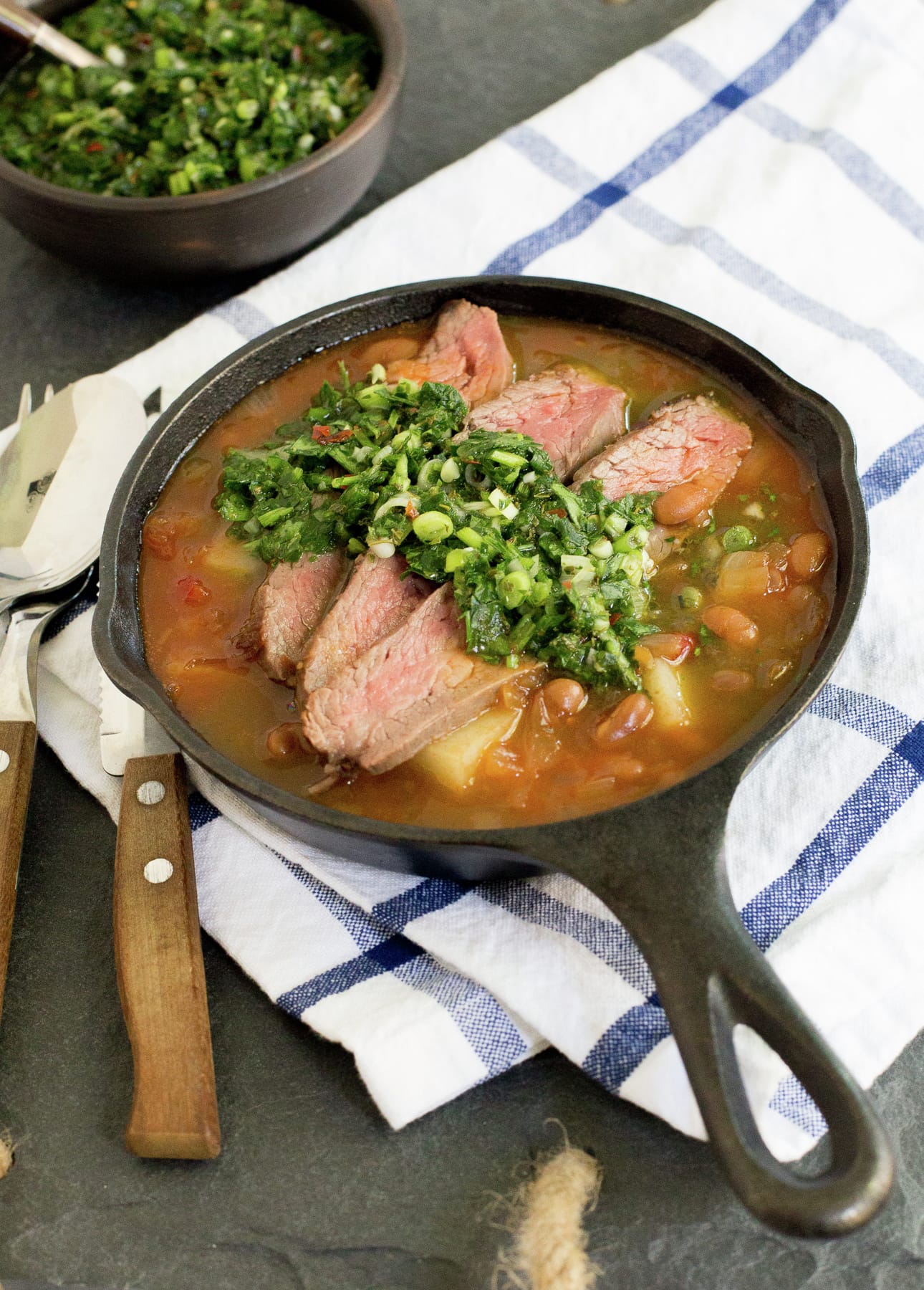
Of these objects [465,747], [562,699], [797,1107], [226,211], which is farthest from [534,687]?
[226,211]

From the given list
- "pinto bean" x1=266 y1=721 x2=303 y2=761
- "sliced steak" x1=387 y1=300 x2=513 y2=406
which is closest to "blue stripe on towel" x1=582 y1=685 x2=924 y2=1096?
"pinto bean" x1=266 y1=721 x2=303 y2=761

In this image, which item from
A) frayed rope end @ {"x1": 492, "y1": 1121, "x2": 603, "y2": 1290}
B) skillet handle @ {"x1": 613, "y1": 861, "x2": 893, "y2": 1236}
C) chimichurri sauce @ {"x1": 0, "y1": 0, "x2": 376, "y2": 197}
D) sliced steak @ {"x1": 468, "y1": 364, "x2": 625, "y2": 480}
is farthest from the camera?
chimichurri sauce @ {"x1": 0, "y1": 0, "x2": 376, "y2": 197}

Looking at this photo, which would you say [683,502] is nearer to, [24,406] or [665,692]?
[665,692]

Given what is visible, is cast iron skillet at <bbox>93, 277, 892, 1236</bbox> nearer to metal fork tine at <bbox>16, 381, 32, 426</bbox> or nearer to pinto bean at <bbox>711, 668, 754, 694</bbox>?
pinto bean at <bbox>711, 668, 754, 694</bbox>

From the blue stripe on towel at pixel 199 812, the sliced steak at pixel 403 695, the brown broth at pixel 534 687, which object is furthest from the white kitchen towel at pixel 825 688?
the sliced steak at pixel 403 695

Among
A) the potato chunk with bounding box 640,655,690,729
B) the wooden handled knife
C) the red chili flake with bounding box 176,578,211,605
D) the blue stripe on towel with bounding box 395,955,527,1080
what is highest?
the potato chunk with bounding box 640,655,690,729

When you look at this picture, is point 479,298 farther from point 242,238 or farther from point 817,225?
point 817,225

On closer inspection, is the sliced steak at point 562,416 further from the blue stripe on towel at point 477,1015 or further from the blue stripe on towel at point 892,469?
the blue stripe on towel at point 477,1015
